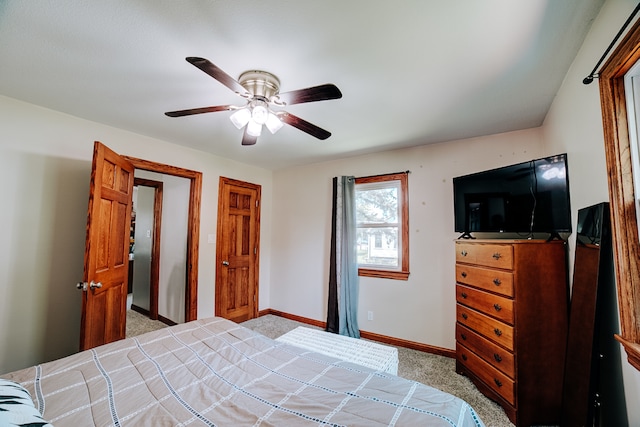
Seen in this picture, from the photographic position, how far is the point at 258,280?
4227 millimetres

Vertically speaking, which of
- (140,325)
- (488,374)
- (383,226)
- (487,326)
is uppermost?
(383,226)

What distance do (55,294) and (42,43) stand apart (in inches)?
79.4

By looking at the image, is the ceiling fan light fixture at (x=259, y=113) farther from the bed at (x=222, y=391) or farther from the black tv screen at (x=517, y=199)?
the black tv screen at (x=517, y=199)

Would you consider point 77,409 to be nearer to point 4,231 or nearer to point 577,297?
point 4,231

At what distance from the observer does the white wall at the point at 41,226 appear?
2088 mm

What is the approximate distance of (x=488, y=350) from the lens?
211 cm

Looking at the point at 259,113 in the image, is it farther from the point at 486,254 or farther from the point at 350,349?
the point at 486,254

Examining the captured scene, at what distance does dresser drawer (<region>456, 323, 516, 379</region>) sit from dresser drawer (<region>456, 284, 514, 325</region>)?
0.76ft

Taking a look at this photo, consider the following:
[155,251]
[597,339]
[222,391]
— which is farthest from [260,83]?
[155,251]

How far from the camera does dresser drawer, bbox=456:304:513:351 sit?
6.32 feet

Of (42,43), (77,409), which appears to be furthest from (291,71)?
(77,409)

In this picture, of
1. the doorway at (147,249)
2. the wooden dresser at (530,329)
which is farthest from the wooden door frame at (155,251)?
the wooden dresser at (530,329)

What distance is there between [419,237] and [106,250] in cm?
319

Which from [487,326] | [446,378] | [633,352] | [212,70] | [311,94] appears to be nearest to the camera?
[633,352]
